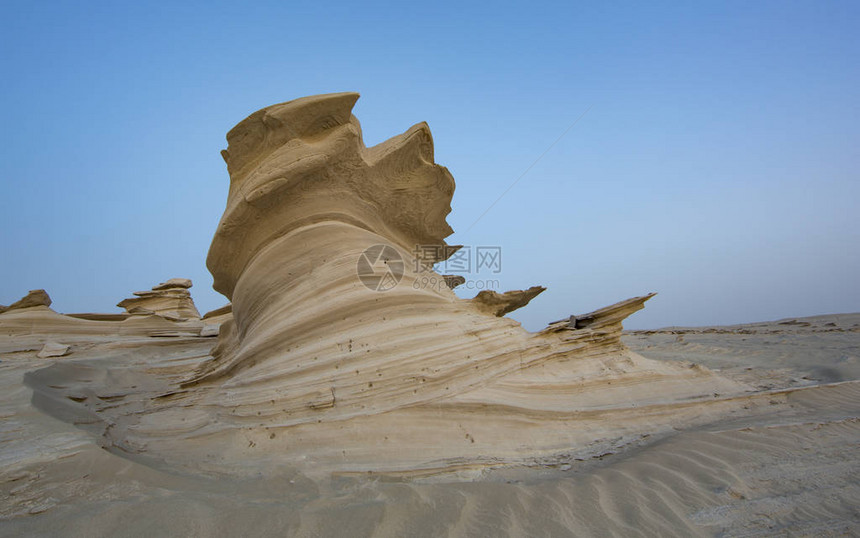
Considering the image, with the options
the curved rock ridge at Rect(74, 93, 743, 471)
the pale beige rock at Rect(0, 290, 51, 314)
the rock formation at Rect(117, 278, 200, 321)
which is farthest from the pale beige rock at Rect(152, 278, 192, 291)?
the curved rock ridge at Rect(74, 93, 743, 471)

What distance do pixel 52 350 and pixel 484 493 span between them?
24.6 feet

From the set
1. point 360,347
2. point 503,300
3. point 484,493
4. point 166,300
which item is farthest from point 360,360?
point 166,300

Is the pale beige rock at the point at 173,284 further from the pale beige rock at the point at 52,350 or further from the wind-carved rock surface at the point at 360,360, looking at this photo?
the wind-carved rock surface at the point at 360,360

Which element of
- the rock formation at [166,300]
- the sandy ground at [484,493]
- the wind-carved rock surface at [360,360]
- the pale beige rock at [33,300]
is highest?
the rock formation at [166,300]

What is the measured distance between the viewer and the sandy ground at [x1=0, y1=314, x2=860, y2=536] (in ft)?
5.98

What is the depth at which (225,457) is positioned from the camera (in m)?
2.70

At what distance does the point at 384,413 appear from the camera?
2924 mm

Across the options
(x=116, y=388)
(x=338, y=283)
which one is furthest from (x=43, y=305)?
(x=338, y=283)

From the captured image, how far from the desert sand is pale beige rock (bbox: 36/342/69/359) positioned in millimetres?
720

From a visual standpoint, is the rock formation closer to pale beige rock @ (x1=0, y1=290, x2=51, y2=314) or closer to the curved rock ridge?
pale beige rock @ (x1=0, y1=290, x2=51, y2=314)

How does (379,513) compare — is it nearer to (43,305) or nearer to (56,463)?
(56,463)

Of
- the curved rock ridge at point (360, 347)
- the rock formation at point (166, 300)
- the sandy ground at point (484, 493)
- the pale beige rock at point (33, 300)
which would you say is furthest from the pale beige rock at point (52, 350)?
the rock formation at point (166, 300)

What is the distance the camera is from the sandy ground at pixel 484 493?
1824 millimetres

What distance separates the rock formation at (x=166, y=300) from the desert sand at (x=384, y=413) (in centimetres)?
644
